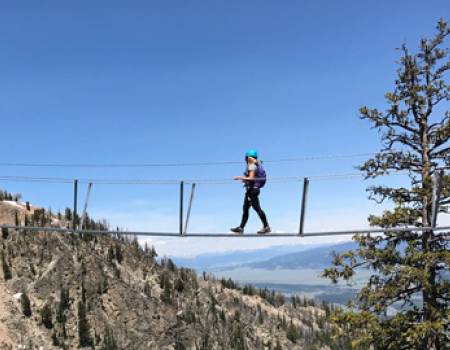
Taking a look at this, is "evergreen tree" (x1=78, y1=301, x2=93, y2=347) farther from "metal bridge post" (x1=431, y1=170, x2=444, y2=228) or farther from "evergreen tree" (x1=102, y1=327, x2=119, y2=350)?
"metal bridge post" (x1=431, y1=170, x2=444, y2=228)

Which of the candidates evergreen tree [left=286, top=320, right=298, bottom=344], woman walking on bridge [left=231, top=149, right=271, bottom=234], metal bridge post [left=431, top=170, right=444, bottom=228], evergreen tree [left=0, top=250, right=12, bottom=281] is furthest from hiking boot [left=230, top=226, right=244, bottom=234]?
evergreen tree [left=286, top=320, right=298, bottom=344]

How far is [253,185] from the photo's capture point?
1619 cm

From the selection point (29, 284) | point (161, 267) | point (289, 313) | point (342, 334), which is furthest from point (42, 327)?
point (289, 313)

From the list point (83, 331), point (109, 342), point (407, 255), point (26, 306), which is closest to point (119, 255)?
point (109, 342)

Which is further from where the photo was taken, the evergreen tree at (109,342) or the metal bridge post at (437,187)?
the evergreen tree at (109,342)

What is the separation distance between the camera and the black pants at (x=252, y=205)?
16.4 meters

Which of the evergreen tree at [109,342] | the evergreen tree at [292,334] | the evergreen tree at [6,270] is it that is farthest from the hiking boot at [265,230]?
the evergreen tree at [292,334]

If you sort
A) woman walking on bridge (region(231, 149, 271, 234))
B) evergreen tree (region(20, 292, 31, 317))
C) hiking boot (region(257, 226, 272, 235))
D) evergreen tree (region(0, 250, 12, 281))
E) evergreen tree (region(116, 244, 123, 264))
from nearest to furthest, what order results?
woman walking on bridge (region(231, 149, 271, 234)), hiking boot (region(257, 226, 272, 235)), evergreen tree (region(20, 292, 31, 317)), evergreen tree (region(0, 250, 12, 281)), evergreen tree (region(116, 244, 123, 264))

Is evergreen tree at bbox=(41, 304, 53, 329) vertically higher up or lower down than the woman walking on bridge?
lower down

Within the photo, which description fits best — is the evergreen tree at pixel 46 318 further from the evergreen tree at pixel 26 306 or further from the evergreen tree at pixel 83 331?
the evergreen tree at pixel 83 331

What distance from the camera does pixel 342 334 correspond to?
21.1 meters

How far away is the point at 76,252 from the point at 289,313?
48.9m

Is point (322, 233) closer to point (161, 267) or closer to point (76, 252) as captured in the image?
point (76, 252)

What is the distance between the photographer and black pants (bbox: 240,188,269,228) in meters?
16.4
